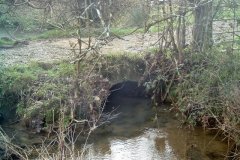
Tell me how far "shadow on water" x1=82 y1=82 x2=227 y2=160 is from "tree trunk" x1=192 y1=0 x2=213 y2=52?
167 cm

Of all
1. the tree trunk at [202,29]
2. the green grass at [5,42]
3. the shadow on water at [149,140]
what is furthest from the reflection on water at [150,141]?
the green grass at [5,42]

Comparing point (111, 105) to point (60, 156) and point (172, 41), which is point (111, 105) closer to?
point (172, 41)

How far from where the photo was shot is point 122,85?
1128 cm

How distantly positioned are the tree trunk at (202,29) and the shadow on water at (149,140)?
167cm

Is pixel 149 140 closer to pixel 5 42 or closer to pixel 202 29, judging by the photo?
pixel 202 29

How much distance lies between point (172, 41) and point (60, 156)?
5.14 meters

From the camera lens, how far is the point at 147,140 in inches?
358

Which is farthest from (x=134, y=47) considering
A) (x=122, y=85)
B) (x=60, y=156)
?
(x=60, y=156)

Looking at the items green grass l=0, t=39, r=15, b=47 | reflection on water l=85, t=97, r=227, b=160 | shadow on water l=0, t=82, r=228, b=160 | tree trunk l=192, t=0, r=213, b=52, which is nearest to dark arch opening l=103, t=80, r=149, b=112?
shadow on water l=0, t=82, r=228, b=160

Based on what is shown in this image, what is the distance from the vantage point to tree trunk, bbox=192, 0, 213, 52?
9883 millimetres

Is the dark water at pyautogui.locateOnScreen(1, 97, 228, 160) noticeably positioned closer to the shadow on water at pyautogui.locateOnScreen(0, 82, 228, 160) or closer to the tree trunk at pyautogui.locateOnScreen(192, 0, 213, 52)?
the shadow on water at pyautogui.locateOnScreen(0, 82, 228, 160)

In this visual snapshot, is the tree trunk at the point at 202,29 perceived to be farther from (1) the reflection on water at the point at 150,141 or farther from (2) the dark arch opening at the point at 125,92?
(2) the dark arch opening at the point at 125,92

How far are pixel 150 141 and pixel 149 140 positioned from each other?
0.06 m

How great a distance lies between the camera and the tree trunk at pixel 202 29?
9883 millimetres
